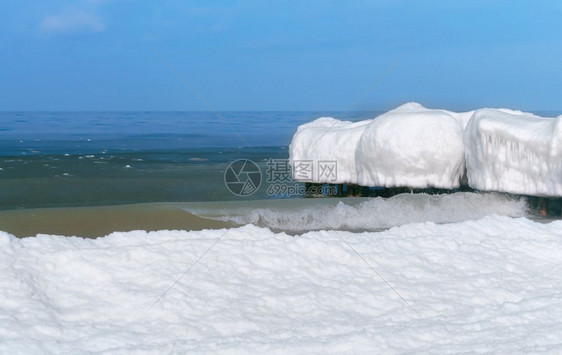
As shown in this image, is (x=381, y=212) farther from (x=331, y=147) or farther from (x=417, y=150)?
(x=331, y=147)

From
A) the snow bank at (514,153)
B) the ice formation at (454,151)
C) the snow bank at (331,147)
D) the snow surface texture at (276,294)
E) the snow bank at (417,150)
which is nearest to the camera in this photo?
the snow surface texture at (276,294)

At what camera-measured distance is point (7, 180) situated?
16125 mm

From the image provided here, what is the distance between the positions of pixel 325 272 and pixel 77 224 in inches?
142

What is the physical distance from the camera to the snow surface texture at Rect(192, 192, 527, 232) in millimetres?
7887

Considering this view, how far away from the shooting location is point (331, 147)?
33.4 ft

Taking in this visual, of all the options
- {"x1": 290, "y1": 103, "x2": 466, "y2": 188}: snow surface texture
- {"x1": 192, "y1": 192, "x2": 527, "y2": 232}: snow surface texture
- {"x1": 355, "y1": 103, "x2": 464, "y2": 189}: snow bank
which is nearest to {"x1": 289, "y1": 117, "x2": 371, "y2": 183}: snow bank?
{"x1": 290, "y1": 103, "x2": 466, "y2": 188}: snow surface texture

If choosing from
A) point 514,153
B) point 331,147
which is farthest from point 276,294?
point 331,147

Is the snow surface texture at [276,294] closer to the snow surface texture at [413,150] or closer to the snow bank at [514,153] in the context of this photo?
the snow bank at [514,153]

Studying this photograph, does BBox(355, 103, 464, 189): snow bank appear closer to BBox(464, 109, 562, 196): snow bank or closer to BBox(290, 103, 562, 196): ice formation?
BBox(290, 103, 562, 196): ice formation

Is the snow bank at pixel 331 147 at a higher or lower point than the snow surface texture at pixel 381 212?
higher

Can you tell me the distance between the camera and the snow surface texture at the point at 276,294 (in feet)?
11.7

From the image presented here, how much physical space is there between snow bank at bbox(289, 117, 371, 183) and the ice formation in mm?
18

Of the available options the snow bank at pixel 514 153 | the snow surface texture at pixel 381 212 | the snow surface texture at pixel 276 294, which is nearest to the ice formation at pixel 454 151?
the snow bank at pixel 514 153

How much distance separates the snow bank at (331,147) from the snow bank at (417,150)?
0.77 metres
